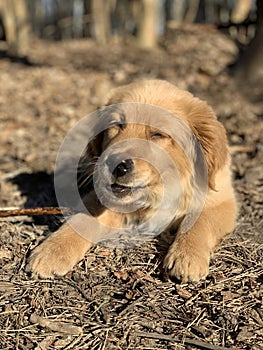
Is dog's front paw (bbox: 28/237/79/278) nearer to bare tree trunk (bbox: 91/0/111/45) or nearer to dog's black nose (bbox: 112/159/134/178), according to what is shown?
dog's black nose (bbox: 112/159/134/178)

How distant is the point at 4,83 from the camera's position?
32.8 ft

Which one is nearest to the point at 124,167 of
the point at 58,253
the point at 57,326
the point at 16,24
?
the point at 58,253

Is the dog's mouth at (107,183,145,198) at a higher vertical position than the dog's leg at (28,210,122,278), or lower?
higher

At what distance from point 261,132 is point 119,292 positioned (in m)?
4.33

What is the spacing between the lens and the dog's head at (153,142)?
3.37m

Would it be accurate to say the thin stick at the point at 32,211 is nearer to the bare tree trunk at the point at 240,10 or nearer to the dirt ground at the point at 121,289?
the dirt ground at the point at 121,289

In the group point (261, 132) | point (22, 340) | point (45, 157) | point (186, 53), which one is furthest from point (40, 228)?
point (186, 53)

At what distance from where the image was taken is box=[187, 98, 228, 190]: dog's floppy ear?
12.0 feet

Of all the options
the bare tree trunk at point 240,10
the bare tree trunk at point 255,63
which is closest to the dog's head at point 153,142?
the bare tree trunk at point 255,63

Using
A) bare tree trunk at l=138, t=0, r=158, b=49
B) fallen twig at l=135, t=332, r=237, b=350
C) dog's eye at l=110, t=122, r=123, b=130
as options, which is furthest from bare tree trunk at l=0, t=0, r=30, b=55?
fallen twig at l=135, t=332, r=237, b=350

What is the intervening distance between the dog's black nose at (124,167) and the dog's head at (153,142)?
30 mm

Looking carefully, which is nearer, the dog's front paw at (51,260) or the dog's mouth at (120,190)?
the dog's front paw at (51,260)

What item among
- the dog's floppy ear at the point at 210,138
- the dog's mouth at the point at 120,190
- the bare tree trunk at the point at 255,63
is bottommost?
the bare tree trunk at the point at 255,63

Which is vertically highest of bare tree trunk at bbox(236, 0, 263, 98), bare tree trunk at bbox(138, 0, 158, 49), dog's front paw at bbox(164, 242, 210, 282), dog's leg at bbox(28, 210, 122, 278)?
dog's front paw at bbox(164, 242, 210, 282)
